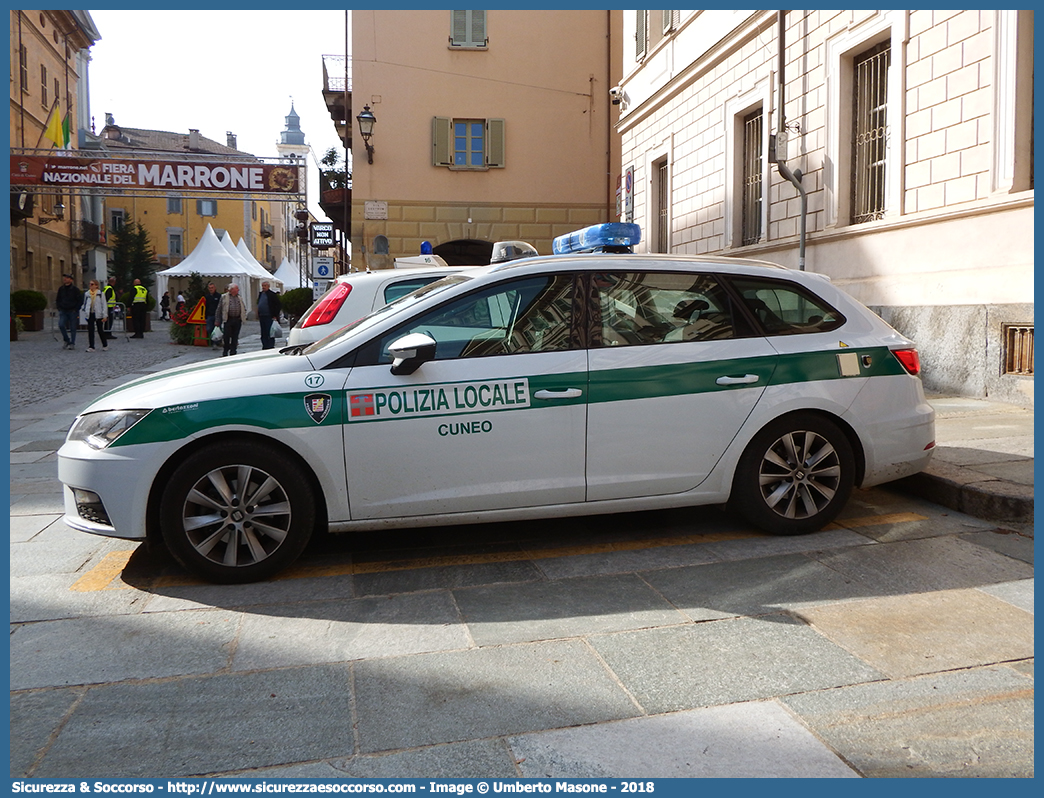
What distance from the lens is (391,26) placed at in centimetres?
2617

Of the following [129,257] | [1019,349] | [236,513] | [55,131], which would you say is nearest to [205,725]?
[236,513]

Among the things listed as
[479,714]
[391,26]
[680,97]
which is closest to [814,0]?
[680,97]

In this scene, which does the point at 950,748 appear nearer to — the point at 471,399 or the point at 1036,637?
the point at 1036,637

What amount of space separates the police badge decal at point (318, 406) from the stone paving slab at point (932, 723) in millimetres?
2385

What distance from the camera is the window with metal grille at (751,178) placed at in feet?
47.7

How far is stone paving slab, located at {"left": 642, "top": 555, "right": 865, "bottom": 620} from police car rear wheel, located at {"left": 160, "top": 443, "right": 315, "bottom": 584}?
5.61ft

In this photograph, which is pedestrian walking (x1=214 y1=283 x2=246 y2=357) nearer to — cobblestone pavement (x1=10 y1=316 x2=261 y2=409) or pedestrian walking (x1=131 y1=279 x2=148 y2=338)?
cobblestone pavement (x1=10 y1=316 x2=261 y2=409)

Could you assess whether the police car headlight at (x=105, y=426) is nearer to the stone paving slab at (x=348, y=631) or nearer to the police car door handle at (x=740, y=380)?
the stone paving slab at (x=348, y=631)

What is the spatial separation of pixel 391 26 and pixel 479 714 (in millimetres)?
26174

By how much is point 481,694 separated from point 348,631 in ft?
2.75

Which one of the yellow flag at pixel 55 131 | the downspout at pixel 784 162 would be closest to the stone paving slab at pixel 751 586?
the downspout at pixel 784 162

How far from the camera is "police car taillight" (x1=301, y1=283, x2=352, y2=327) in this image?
305 inches

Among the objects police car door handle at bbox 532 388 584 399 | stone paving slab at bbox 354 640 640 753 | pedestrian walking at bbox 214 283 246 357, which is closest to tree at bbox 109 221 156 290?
pedestrian walking at bbox 214 283 246 357

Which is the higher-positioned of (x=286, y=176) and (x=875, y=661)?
(x=286, y=176)
